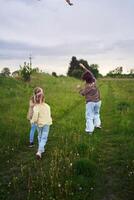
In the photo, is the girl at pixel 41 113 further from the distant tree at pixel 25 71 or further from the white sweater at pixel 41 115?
the distant tree at pixel 25 71

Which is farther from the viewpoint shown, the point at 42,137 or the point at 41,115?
the point at 41,115

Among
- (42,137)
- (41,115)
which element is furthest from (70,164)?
(41,115)

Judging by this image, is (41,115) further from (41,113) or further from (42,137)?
(42,137)

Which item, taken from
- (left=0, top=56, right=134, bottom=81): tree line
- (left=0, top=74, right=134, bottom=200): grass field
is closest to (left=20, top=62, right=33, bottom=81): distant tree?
(left=0, top=56, right=134, bottom=81): tree line

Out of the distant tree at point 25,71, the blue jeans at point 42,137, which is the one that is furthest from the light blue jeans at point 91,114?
the distant tree at point 25,71

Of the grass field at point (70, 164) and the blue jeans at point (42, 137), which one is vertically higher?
the blue jeans at point (42, 137)

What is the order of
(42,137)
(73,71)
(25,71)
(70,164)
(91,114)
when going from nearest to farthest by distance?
(70,164) < (42,137) < (91,114) < (25,71) < (73,71)

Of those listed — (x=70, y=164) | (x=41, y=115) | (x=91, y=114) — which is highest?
(x=41, y=115)

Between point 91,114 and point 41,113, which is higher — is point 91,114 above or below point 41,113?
below

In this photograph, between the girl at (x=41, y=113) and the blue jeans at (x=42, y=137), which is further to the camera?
the girl at (x=41, y=113)

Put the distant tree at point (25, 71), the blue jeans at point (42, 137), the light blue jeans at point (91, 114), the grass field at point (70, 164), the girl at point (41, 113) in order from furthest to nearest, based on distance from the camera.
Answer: the distant tree at point (25, 71) → the light blue jeans at point (91, 114) → the girl at point (41, 113) → the blue jeans at point (42, 137) → the grass field at point (70, 164)

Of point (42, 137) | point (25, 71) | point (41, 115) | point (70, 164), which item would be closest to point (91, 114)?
point (41, 115)

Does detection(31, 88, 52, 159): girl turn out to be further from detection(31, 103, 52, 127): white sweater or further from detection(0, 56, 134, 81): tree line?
detection(0, 56, 134, 81): tree line

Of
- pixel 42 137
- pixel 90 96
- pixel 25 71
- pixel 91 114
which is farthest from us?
pixel 25 71
